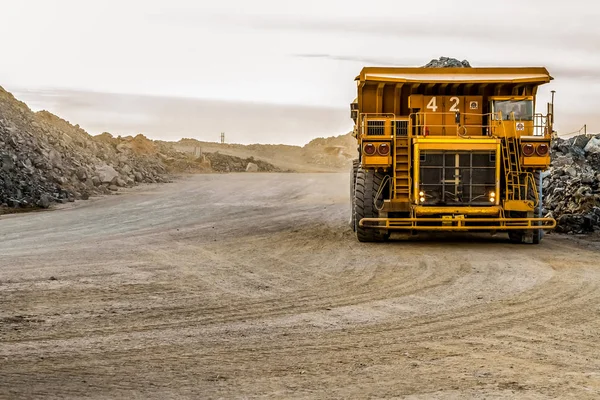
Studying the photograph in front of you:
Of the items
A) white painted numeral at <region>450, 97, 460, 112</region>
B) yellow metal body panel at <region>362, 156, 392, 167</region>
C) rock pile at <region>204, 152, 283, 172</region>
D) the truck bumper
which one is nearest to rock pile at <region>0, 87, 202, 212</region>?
rock pile at <region>204, 152, 283, 172</region>

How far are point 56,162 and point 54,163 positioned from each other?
11.2 inches

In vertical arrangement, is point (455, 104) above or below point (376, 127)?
above

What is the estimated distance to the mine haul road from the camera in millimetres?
6914

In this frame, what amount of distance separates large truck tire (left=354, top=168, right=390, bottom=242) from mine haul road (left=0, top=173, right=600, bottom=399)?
41 centimetres

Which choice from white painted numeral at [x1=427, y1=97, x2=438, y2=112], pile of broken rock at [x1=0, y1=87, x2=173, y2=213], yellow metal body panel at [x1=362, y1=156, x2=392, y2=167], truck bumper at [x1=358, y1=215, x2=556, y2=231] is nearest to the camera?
truck bumper at [x1=358, y1=215, x2=556, y2=231]

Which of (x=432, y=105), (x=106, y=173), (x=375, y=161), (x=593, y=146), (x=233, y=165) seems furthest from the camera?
(x=233, y=165)

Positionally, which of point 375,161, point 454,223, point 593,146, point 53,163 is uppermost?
point 593,146

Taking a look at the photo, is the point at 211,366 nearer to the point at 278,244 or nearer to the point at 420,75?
the point at 278,244

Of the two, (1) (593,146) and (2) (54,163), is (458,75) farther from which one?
(2) (54,163)

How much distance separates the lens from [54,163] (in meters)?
32.7

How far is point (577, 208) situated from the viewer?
20672 mm

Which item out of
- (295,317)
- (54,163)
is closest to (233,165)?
(54,163)

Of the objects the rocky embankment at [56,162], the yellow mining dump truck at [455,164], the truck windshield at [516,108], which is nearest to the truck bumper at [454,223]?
the yellow mining dump truck at [455,164]

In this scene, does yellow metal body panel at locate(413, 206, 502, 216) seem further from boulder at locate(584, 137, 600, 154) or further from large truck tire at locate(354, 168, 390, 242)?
boulder at locate(584, 137, 600, 154)
